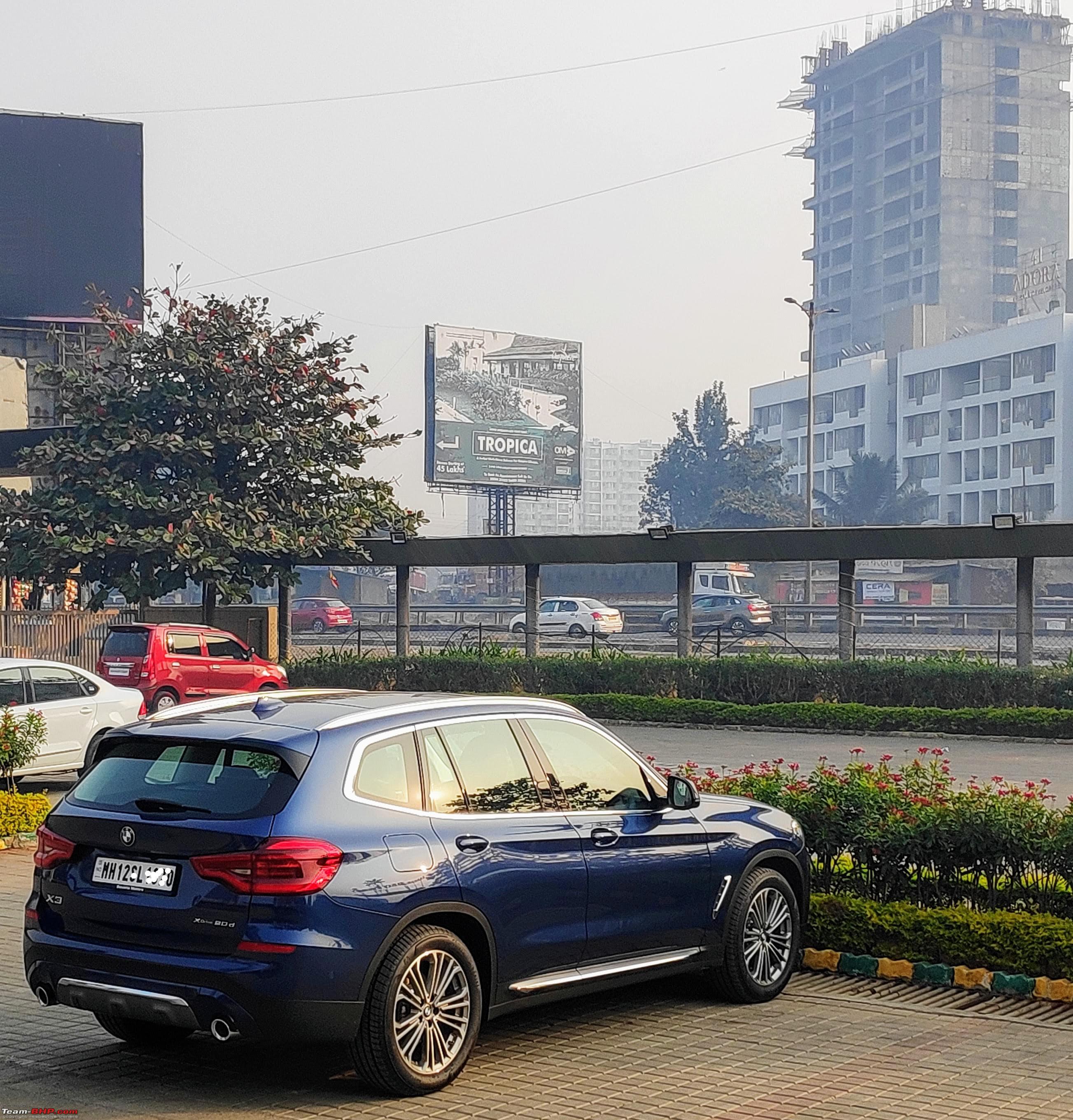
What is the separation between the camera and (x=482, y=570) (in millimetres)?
135375

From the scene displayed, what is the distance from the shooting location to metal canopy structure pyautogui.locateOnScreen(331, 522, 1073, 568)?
→ 1041 inches

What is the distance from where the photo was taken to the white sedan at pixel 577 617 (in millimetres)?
54719

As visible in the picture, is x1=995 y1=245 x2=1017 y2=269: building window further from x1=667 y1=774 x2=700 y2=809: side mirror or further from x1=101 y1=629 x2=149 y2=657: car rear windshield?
x1=667 y1=774 x2=700 y2=809: side mirror

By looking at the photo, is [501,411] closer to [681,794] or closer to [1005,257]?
[681,794]

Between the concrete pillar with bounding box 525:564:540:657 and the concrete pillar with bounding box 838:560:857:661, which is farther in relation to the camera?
the concrete pillar with bounding box 525:564:540:657

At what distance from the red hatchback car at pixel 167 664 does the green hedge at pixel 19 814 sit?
38.5 feet

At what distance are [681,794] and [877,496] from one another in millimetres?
125053

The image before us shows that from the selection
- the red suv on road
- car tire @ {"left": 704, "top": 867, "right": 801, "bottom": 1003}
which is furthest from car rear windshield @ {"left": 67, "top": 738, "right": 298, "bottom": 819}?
the red suv on road

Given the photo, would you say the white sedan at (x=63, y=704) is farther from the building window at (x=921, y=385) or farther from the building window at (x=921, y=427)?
the building window at (x=921, y=427)

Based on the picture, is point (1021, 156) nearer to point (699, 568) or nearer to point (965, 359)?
point (965, 359)

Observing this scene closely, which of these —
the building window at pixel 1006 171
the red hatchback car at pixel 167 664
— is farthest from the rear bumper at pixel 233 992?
the building window at pixel 1006 171

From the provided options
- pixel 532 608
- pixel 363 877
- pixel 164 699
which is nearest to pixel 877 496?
pixel 532 608

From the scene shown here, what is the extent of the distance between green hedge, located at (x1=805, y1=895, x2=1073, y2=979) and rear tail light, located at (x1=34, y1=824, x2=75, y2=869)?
420 centimetres

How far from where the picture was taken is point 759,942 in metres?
8.13
